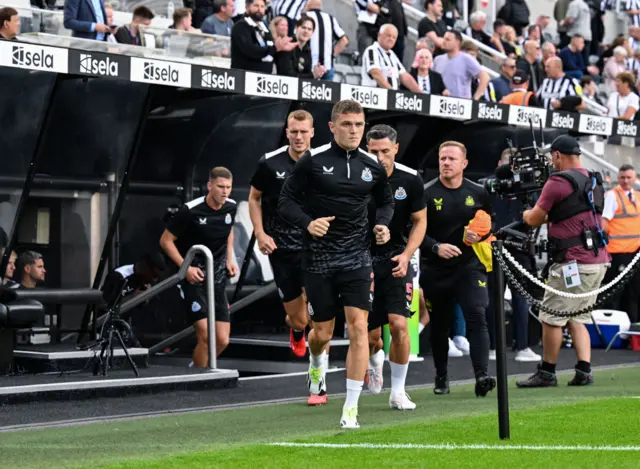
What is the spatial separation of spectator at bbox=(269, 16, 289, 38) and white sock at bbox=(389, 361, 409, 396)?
6198mm

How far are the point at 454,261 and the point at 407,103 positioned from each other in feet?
16.6

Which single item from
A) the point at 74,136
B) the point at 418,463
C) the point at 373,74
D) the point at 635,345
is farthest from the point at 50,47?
the point at 635,345

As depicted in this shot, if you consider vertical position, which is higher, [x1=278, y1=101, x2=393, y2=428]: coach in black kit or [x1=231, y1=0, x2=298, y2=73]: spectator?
[x1=231, y1=0, x2=298, y2=73]: spectator

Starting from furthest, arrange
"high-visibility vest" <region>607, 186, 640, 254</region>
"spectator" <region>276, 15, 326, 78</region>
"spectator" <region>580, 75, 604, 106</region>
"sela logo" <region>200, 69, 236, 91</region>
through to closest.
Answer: "spectator" <region>580, 75, 604, 106</region> < "high-visibility vest" <region>607, 186, 640, 254</region> < "spectator" <region>276, 15, 326, 78</region> < "sela logo" <region>200, 69, 236, 91</region>

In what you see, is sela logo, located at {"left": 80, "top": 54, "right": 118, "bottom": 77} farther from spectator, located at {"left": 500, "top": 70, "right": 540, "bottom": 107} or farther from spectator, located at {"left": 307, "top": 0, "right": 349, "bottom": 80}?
spectator, located at {"left": 500, "top": 70, "right": 540, "bottom": 107}

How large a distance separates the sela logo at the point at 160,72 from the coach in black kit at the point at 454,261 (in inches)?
129

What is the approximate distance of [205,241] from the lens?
14.3 metres

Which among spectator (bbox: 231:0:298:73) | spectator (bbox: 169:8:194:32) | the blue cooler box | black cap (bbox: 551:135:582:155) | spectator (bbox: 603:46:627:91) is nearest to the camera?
black cap (bbox: 551:135:582:155)

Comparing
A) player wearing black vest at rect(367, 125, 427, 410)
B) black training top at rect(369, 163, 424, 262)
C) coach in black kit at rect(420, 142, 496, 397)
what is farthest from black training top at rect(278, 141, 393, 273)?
coach in black kit at rect(420, 142, 496, 397)

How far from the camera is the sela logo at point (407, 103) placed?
55.5 feet

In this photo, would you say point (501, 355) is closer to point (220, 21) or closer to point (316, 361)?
point (316, 361)

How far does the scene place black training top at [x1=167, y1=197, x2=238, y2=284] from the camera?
1425 cm

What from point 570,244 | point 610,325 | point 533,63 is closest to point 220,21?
point 570,244

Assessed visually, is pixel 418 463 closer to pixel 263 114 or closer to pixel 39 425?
pixel 39 425
